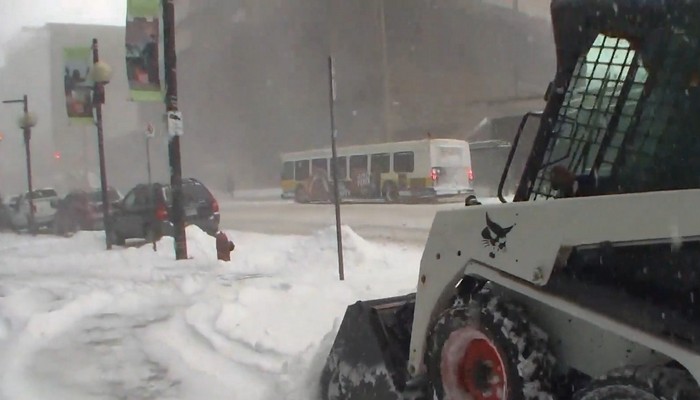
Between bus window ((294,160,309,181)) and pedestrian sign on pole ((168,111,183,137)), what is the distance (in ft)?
62.5

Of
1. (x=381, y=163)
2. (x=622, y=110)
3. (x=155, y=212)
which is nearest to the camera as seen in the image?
(x=622, y=110)

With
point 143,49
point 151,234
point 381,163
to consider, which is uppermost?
point 143,49

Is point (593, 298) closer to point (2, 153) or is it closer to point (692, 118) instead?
point (692, 118)

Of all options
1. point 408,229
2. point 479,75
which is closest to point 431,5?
point 479,75

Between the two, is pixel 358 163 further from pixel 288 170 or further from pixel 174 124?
pixel 174 124

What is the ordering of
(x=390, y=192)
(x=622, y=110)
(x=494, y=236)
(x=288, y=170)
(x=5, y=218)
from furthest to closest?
(x=288, y=170) → (x=5, y=218) → (x=390, y=192) → (x=494, y=236) → (x=622, y=110)

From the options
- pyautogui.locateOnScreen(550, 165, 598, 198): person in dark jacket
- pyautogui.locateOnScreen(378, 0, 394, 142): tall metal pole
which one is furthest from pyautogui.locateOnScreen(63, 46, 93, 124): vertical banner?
pyautogui.locateOnScreen(378, 0, 394, 142): tall metal pole

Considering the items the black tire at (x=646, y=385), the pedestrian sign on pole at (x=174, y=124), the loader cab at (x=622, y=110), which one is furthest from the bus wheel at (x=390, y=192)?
the black tire at (x=646, y=385)

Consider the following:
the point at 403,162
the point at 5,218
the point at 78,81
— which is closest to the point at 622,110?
the point at 78,81

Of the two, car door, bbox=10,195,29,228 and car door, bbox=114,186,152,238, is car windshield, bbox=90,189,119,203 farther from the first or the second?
car door, bbox=114,186,152,238

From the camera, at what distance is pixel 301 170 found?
32125 millimetres

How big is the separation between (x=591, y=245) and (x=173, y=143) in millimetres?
10841

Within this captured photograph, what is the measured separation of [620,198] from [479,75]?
42.0 metres

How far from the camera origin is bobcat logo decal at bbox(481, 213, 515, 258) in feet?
10.3
